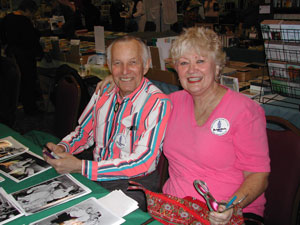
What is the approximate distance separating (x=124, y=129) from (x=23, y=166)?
540mm

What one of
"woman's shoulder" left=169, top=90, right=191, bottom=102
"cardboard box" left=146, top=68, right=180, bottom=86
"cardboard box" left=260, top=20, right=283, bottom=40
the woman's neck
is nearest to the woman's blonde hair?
the woman's neck

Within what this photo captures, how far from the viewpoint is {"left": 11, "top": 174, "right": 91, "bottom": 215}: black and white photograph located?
1150 mm

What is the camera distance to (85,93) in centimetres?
242

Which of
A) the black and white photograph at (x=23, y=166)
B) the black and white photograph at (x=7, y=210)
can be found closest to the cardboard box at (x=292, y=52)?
the black and white photograph at (x=23, y=166)

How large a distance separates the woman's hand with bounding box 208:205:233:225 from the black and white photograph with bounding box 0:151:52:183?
0.82m

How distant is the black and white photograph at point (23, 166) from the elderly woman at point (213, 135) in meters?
0.64

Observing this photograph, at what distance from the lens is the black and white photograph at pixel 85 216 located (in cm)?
104

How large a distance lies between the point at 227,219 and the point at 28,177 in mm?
902

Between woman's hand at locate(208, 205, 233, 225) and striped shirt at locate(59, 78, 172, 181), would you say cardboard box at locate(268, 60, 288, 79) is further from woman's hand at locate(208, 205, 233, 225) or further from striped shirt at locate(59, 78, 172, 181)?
woman's hand at locate(208, 205, 233, 225)

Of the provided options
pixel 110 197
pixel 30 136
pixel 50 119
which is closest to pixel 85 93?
pixel 30 136

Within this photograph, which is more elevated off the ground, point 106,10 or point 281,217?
point 106,10

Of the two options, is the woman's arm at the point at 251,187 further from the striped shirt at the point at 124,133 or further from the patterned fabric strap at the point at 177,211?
the striped shirt at the point at 124,133

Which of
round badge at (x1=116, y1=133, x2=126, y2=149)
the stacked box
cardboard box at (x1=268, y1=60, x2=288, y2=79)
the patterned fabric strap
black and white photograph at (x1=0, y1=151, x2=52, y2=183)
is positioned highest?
the stacked box

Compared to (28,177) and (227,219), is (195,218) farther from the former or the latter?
(28,177)
